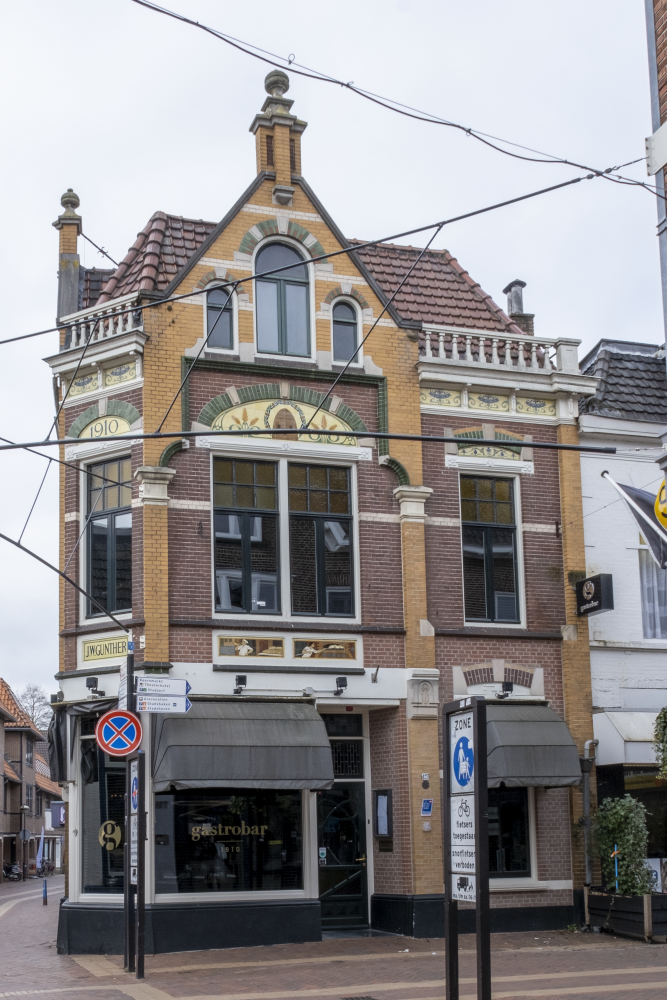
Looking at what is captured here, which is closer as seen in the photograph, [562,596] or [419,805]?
[419,805]

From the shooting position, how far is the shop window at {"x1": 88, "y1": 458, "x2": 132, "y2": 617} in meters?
17.7

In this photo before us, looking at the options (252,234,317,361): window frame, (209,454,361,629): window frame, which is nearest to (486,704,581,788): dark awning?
(209,454,361,629): window frame

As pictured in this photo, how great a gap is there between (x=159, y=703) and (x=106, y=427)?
5.01m

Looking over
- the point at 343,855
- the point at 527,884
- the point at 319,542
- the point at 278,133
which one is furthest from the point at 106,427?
the point at 527,884

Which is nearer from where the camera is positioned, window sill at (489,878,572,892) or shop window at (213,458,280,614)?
shop window at (213,458,280,614)

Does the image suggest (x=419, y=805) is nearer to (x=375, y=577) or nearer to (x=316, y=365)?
(x=375, y=577)

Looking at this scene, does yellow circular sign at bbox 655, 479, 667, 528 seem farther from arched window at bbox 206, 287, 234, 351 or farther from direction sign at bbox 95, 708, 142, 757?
arched window at bbox 206, 287, 234, 351

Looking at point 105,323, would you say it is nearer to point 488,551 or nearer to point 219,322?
point 219,322

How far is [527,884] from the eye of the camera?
18.1 meters

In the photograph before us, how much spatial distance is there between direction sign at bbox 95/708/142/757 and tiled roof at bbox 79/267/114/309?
8.08m

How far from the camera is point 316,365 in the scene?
1880 centimetres

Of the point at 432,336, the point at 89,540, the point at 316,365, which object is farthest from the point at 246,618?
the point at 432,336

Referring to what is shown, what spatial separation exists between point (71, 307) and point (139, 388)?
2.61 meters

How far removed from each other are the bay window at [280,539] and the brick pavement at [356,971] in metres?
4.87
